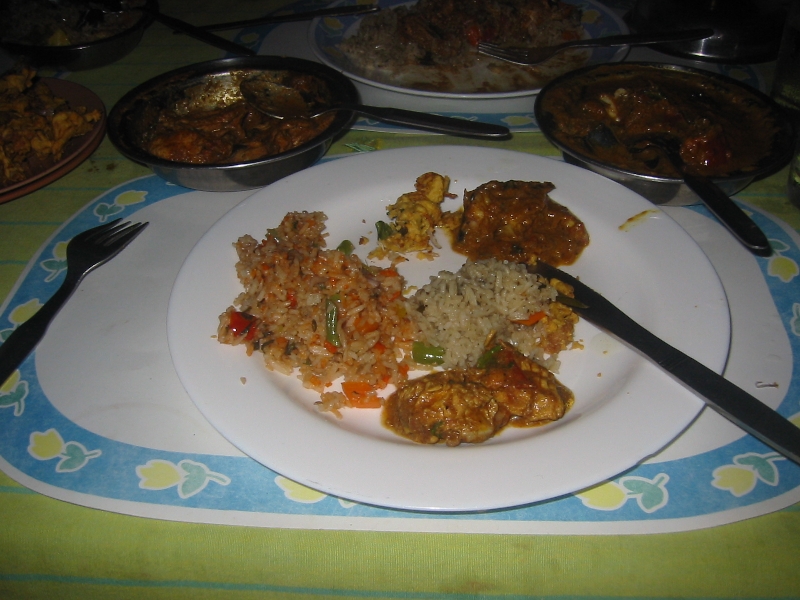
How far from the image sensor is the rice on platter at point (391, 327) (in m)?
1.91

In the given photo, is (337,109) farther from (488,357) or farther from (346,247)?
(488,357)

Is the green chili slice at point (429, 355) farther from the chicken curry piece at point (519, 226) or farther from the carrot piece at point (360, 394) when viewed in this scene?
the chicken curry piece at point (519, 226)

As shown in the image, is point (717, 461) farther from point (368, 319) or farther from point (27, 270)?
point (27, 270)

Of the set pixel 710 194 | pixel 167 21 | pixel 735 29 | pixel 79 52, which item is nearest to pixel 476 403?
pixel 710 194

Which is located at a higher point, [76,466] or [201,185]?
[201,185]

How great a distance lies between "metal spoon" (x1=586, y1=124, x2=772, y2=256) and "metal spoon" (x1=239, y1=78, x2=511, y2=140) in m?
0.51

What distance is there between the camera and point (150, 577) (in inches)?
63.4

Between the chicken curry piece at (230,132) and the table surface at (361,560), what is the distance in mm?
1722

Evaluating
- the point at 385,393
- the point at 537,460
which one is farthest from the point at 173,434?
the point at 537,460

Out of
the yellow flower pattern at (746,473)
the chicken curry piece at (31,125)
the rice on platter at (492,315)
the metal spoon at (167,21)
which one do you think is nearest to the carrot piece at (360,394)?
the rice on platter at (492,315)

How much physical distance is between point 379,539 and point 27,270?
83.0 inches

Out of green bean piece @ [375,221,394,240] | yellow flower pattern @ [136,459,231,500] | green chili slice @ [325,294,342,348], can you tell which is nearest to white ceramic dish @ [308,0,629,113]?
green bean piece @ [375,221,394,240]

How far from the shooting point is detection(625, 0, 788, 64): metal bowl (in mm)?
3645

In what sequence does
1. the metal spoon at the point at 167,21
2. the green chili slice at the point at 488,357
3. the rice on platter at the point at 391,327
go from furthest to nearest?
the metal spoon at the point at 167,21 < the green chili slice at the point at 488,357 < the rice on platter at the point at 391,327
